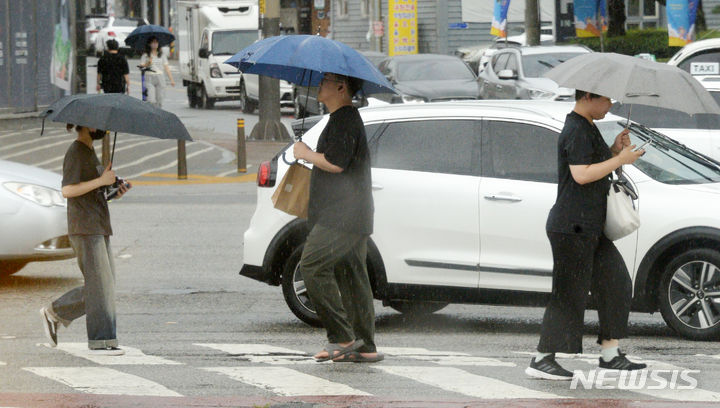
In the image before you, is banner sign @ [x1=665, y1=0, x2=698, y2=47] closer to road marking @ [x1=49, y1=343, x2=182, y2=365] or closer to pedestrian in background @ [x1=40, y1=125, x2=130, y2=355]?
road marking @ [x1=49, y1=343, x2=182, y2=365]

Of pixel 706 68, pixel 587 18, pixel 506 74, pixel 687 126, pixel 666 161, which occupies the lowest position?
pixel 687 126

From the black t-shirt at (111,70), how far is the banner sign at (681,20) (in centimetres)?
1084

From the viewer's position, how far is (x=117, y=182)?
332 inches

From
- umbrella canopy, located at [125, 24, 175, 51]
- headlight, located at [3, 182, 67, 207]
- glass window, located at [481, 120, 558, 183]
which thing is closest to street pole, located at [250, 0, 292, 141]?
umbrella canopy, located at [125, 24, 175, 51]

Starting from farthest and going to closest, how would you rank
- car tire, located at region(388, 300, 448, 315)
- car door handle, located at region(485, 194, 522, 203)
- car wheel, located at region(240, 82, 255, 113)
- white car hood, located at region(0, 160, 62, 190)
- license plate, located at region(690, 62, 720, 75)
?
car wheel, located at region(240, 82, 255, 113), license plate, located at region(690, 62, 720, 75), white car hood, located at region(0, 160, 62, 190), car tire, located at region(388, 300, 448, 315), car door handle, located at region(485, 194, 522, 203)

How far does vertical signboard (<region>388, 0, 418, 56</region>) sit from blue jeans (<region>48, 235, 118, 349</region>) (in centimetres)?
3241

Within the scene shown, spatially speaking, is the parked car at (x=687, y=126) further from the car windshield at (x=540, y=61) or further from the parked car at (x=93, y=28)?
the parked car at (x=93, y=28)

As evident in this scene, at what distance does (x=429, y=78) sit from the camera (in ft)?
92.1

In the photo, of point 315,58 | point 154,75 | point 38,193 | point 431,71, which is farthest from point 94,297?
point 154,75

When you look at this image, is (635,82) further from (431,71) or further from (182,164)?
(431,71)

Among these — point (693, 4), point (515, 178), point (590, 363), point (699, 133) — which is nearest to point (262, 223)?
point (515, 178)

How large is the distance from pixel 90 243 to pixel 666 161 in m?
3.74

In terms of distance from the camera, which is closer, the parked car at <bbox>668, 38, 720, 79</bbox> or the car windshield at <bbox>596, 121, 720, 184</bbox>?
the car windshield at <bbox>596, 121, 720, 184</bbox>

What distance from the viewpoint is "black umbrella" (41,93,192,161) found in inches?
317
